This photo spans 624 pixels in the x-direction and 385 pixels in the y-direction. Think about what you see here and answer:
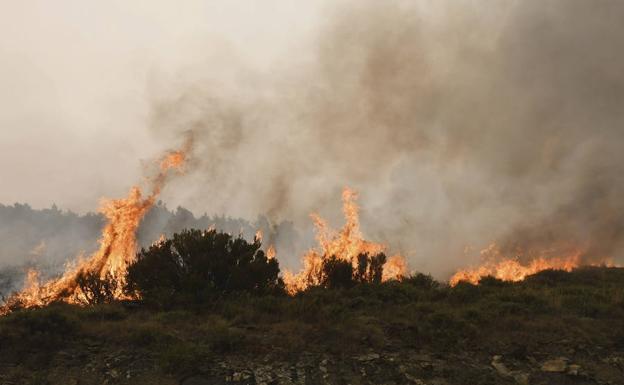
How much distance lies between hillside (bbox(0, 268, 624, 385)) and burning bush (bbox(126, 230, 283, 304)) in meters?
0.99

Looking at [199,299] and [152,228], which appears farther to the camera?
[152,228]

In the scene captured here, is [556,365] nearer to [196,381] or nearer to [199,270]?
[196,381]

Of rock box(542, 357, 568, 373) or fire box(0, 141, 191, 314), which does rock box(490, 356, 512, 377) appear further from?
fire box(0, 141, 191, 314)

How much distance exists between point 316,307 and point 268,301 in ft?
5.27

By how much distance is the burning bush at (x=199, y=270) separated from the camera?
41.1 ft

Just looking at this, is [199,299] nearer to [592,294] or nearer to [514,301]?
[514,301]

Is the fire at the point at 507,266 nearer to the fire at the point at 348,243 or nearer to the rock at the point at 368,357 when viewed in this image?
the fire at the point at 348,243

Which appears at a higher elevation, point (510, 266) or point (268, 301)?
point (510, 266)

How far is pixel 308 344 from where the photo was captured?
8.76 m

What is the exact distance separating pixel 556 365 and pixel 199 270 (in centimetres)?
1022

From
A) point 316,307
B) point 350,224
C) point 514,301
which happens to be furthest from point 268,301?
point 350,224

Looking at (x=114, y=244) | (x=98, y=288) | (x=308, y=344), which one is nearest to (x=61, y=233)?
(x=114, y=244)

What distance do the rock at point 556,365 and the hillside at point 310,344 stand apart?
38mm

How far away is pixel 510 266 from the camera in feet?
103
